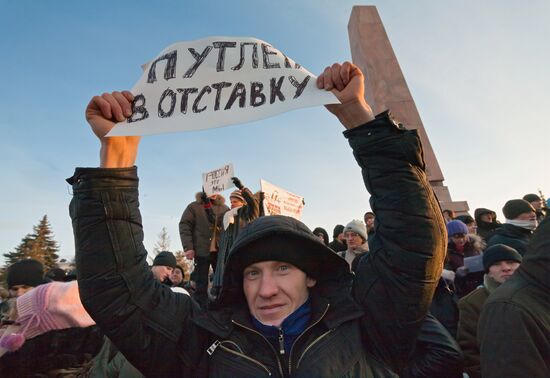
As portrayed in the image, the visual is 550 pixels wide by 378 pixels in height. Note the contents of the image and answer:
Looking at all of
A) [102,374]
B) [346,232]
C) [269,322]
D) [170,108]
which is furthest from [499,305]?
[346,232]

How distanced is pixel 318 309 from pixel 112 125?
1.15 m

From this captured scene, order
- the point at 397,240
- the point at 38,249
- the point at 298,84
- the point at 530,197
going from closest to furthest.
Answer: the point at 397,240 < the point at 298,84 < the point at 530,197 < the point at 38,249

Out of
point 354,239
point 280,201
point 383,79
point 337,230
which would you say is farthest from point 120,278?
point 383,79

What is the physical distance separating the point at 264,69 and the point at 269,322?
1099 mm

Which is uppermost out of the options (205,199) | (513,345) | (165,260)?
(205,199)

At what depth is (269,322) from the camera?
5.09ft

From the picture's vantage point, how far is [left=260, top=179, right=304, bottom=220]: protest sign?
514 cm

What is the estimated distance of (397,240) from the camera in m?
1.38

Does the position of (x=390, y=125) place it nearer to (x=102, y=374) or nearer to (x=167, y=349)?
(x=167, y=349)

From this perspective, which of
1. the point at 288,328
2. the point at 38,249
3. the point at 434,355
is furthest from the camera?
the point at 38,249

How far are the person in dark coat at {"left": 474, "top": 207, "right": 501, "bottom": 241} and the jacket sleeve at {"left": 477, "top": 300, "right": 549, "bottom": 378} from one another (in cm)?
552

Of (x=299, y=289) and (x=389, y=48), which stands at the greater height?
(x=389, y=48)

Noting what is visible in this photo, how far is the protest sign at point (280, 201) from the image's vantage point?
16.9ft

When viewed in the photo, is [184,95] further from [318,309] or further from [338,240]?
[338,240]
